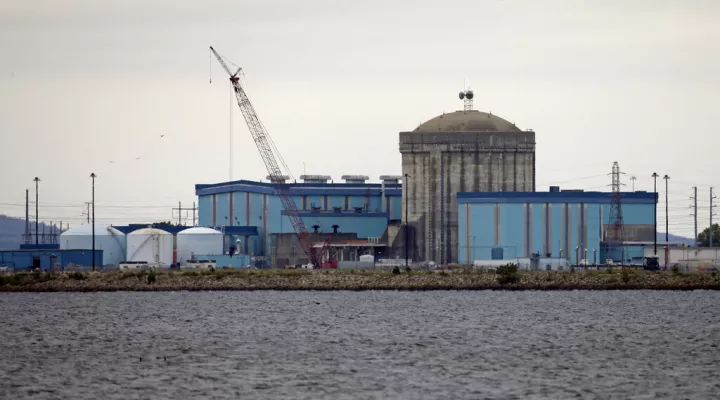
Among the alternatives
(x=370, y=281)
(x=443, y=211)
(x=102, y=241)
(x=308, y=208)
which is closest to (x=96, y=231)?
(x=102, y=241)

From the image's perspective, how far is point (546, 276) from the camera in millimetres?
118250

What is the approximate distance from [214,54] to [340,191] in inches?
1182

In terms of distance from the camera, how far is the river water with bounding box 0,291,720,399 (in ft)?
145

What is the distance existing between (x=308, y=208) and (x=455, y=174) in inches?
988

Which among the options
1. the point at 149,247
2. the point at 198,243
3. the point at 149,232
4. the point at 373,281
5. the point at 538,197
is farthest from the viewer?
the point at 149,232

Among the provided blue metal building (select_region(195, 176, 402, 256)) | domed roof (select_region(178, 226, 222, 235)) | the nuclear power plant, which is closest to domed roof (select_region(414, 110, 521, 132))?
the nuclear power plant

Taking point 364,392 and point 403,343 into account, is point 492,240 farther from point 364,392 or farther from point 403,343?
point 364,392

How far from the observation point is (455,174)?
553 ft

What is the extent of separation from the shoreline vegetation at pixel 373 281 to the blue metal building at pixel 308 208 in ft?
176

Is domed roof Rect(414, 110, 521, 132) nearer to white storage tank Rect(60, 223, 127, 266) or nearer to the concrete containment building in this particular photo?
the concrete containment building

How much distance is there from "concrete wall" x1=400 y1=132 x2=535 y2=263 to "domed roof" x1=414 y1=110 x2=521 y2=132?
105 inches

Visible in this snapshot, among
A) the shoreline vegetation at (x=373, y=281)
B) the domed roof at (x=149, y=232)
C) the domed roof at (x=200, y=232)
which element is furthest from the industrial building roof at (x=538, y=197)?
the domed roof at (x=149, y=232)

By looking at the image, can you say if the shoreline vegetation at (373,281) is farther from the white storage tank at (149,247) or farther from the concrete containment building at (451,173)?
the white storage tank at (149,247)

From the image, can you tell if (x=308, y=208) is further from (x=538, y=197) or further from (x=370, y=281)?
(x=370, y=281)
